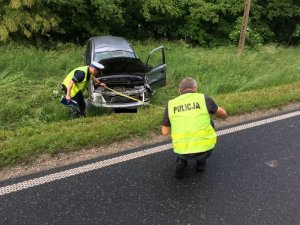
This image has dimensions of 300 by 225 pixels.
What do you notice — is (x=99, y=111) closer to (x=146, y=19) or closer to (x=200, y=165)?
(x=200, y=165)

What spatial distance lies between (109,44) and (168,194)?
20.4 ft

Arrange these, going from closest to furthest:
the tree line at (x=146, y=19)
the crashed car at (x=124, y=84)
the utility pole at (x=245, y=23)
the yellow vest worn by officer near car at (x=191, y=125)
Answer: the yellow vest worn by officer near car at (x=191, y=125) < the crashed car at (x=124, y=84) < the utility pole at (x=245, y=23) < the tree line at (x=146, y=19)

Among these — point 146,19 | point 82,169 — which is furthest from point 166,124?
point 146,19

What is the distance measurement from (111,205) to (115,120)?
2.41 m

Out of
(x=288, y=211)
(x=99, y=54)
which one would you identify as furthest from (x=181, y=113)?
(x=99, y=54)

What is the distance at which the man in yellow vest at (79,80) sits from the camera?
627 centimetres

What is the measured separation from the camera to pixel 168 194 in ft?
12.6

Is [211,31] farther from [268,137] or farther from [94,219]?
[94,219]

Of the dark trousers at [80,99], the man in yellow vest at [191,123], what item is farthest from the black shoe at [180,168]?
the dark trousers at [80,99]

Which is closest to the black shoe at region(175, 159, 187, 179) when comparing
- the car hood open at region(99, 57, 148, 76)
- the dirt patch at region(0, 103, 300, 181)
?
the dirt patch at region(0, 103, 300, 181)

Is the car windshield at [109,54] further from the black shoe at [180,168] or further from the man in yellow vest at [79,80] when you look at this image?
the black shoe at [180,168]

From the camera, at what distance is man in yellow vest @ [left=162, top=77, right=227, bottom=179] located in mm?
3799

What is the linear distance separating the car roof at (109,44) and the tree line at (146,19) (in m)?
4.11

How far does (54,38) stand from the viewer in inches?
591
